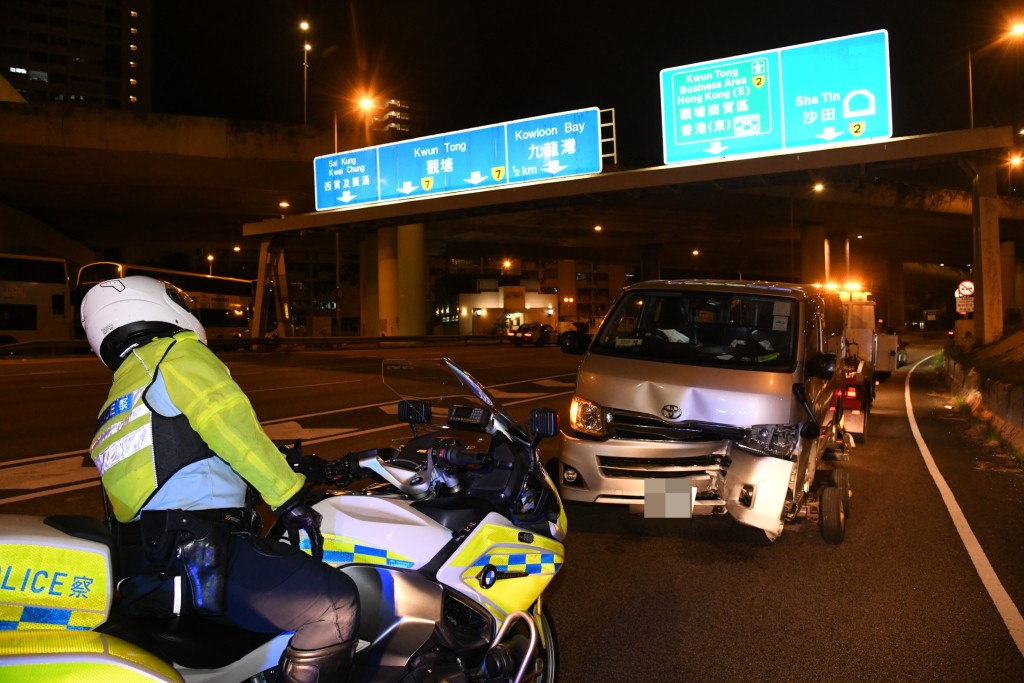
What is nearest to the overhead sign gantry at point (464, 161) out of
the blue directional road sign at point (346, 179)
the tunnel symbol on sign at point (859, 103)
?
the blue directional road sign at point (346, 179)

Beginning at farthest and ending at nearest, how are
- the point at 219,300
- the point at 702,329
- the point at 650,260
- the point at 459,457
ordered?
the point at 650,260
the point at 219,300
the point at 702,329
the point at 459,457

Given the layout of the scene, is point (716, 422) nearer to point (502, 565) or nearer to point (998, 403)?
point (502, 565)

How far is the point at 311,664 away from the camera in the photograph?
2479mm

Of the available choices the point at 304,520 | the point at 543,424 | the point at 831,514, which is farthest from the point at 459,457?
the point at 831,514

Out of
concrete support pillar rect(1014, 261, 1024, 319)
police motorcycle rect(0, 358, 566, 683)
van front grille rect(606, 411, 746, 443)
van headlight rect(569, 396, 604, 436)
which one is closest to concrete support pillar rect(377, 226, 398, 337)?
van headlight rect(569, 396, 604, 436)

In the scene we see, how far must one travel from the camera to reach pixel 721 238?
1934 inches

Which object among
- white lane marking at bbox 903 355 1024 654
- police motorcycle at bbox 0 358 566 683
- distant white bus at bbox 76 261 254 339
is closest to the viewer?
police motorcycle at bbox 0 358 566 683

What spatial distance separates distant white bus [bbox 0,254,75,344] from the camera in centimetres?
3198

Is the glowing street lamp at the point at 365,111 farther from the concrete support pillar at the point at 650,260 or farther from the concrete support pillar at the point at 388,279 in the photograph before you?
the concrete support pillar at the point at 650,260

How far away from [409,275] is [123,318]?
123 feet

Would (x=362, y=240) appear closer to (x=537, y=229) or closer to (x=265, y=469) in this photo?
(x=537, y=229)

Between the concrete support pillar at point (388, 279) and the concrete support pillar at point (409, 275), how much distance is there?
34 centimetres

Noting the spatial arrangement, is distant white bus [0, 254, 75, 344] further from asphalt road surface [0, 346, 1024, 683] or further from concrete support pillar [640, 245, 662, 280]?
concrete support pillar [640, 245, 662, 280]

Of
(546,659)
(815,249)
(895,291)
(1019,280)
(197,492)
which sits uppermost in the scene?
(815,249)
